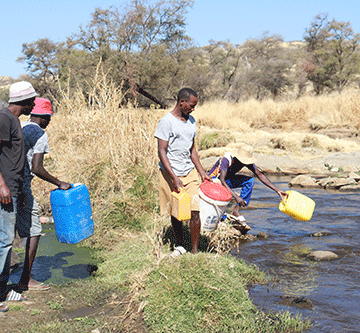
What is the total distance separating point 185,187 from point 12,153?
1.75 m

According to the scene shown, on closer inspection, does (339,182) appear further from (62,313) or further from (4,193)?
(4,193)

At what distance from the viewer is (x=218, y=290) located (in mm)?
3645

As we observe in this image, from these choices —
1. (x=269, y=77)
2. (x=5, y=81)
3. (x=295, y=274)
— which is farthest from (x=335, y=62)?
(x=5, y=81)

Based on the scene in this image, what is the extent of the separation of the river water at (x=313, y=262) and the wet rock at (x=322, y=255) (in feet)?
0.29

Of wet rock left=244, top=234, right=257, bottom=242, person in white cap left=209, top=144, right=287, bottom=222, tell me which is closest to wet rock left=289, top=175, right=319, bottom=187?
person in white cap left=209, top=144, right=287, bottom=222

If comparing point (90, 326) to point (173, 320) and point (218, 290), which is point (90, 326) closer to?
point (173, 320)

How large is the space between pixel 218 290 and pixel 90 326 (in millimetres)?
1096

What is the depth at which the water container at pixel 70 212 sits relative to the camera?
436cm

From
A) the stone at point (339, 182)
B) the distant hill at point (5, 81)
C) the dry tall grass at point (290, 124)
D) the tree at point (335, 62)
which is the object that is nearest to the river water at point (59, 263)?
the stone at point (339, 182)

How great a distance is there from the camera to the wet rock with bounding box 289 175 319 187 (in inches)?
447

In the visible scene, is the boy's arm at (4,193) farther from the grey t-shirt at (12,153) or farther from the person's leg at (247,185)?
the person's leg at (247,185)

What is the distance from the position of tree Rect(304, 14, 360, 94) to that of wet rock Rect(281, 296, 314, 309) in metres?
25.8

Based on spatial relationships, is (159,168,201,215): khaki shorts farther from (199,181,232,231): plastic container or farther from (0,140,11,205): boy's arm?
(0,140,11,205): boy's arm

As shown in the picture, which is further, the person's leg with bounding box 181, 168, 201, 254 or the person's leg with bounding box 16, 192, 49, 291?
the person's leg with bounding box 181, 168, 201, 254
